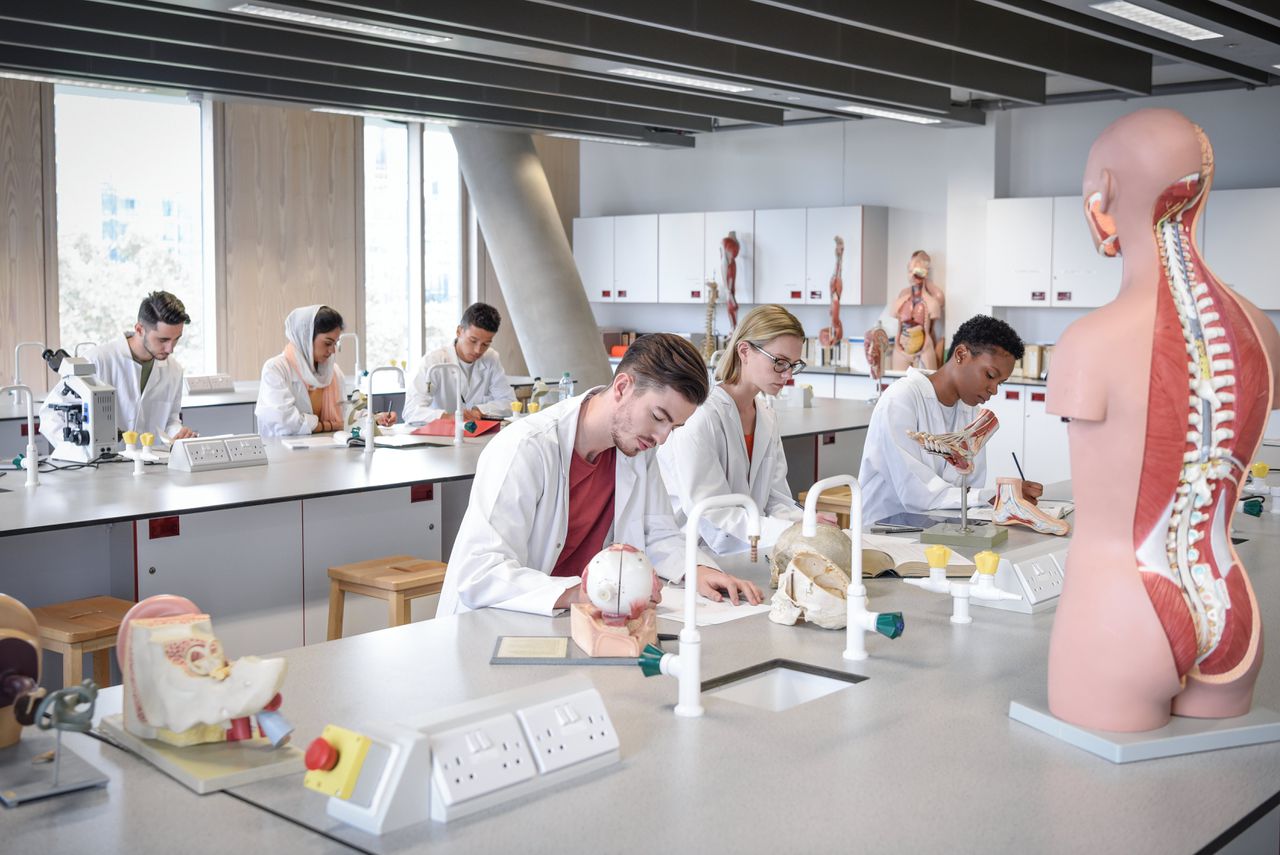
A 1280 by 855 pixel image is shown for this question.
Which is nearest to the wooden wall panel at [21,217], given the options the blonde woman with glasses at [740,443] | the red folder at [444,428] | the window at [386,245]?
the window at [386,245]

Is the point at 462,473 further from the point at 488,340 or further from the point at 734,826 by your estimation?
the point at 734,826

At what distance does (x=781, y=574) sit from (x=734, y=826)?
112cm

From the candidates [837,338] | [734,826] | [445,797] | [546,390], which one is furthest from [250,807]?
[837,338]

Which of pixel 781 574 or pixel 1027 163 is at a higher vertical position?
pixel 1027 163

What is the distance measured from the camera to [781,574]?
2.69m

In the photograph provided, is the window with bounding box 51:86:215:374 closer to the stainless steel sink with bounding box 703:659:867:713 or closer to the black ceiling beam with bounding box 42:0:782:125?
the black ceiling beam with bounding box 42:0:782:125

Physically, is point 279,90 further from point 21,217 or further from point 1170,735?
point 1170,735

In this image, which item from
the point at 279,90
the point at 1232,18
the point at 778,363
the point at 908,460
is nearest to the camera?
the point at 778,363

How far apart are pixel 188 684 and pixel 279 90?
6.12 meters

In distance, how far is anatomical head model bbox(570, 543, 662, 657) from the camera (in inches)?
91.0

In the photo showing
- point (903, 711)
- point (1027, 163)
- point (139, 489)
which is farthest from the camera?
point (1027, 163)

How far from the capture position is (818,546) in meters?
2.69

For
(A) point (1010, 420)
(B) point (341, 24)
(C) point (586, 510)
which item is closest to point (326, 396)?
(B) point (341, 24)

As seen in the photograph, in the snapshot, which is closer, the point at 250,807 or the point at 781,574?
the point at 250,807
